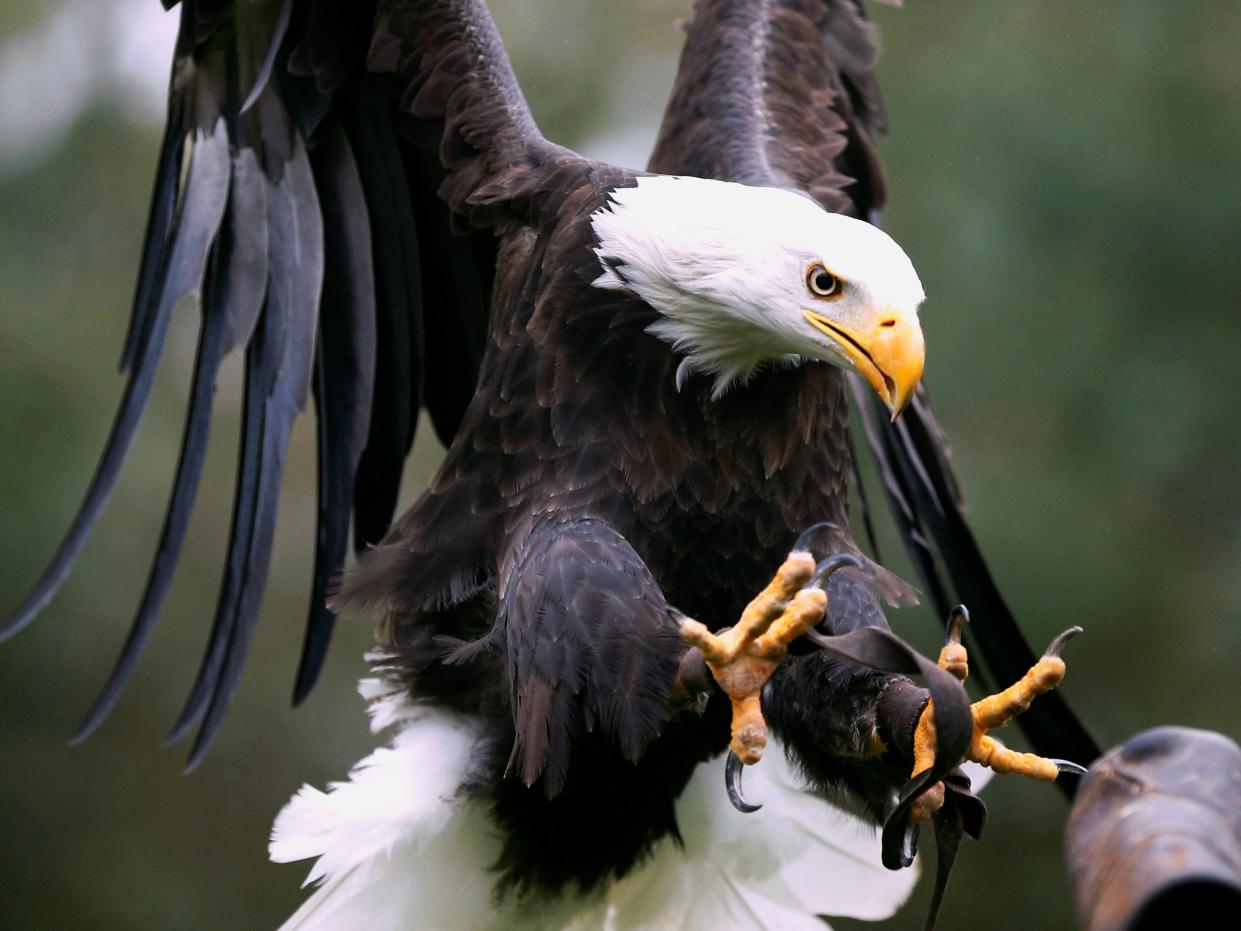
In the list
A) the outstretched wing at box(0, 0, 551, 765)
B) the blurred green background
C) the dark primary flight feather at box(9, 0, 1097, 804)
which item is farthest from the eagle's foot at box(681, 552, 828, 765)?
the blurred green background

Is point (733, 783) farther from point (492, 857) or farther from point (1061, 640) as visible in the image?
point (492, 857)

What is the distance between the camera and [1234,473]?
4.94m

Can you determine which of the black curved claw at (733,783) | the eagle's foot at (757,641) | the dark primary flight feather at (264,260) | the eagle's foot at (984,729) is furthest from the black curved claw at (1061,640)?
the dark primary flight feather at (264,260)

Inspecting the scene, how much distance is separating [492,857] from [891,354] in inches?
54.2

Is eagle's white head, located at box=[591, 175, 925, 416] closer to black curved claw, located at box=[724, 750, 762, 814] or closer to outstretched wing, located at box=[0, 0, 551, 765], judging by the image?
outstretched wing, located at box=[0, 0, 551, 765]

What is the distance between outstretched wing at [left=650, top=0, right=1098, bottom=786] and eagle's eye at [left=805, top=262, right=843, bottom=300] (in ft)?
2.92

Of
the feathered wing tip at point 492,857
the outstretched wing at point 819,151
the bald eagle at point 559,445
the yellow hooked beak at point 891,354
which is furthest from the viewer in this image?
the outstretched wing at point 819,151

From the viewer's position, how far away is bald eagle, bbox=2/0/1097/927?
238 cm

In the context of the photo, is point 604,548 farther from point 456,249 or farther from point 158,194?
point 158,194

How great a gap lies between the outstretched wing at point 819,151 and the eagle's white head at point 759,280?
0.69m

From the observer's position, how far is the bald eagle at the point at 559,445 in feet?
7.80

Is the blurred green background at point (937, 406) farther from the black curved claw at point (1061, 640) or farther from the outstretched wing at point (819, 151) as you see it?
the black curved claw at point (1061, 640)

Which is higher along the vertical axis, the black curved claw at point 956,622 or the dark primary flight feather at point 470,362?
the dark primary flight feather at point 470,362

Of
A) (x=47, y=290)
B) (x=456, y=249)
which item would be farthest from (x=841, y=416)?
(x=47, y=290)
